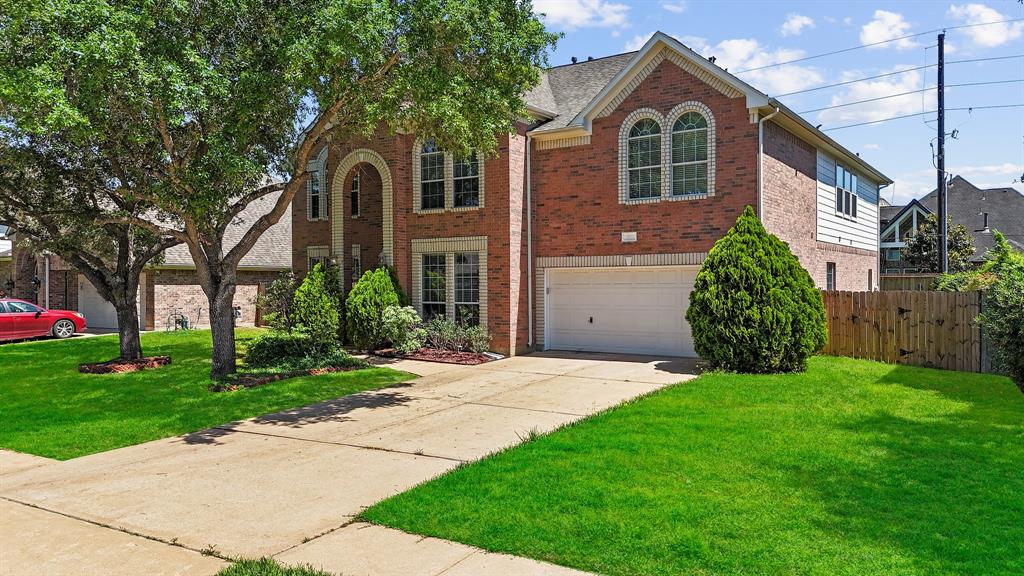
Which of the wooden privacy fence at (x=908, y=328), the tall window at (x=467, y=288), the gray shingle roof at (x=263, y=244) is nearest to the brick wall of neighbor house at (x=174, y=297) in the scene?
the gray shingle roof at (x=263, y=244)

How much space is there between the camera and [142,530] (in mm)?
5656

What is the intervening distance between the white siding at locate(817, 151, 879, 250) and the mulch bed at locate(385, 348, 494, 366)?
968cm

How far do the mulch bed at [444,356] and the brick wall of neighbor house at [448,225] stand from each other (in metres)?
0.88

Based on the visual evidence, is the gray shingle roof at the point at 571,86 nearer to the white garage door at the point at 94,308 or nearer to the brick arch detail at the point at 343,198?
the brick arch detail at the point at 343,198

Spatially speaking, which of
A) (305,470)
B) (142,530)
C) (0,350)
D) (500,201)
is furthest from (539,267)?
(0,350)

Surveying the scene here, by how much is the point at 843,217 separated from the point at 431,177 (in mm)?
12174

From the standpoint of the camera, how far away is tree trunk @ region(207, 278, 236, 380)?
43.8 feet

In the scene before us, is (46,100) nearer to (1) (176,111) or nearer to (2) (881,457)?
(1) (176,111)

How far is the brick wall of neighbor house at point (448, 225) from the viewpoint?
16797 mm

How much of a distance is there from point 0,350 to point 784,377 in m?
21.4

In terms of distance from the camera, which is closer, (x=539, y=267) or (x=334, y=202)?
(x=539, y=267)

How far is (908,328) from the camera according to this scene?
14258 millimetres

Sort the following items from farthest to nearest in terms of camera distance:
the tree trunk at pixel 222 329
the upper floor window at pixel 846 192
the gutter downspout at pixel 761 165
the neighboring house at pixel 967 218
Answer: the neighboring house at pixel 967 218
the upper floor window at pixel 846 192
the gutter downspout at pixel 761 165
the tree trunk at pixel 222 329

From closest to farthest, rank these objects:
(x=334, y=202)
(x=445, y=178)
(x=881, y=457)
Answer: (x=881, y=457) → (x=445, y=178) → (x=334, y=202)
